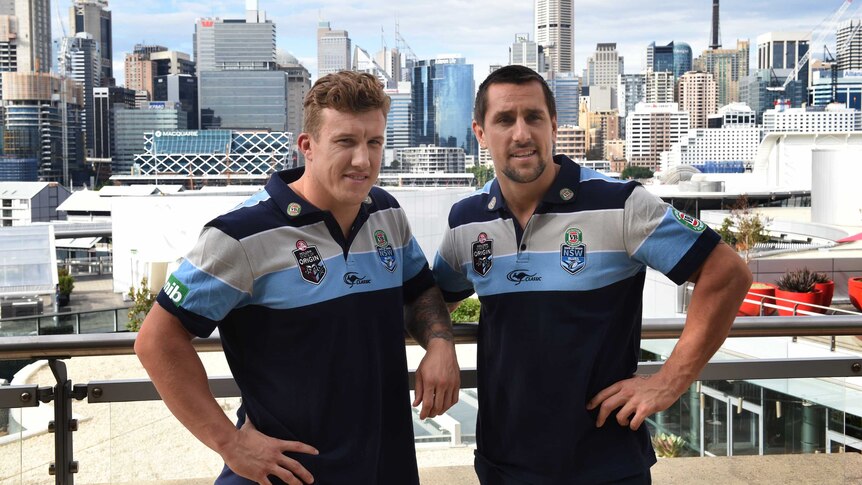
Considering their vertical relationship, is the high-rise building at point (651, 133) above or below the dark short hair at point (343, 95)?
above

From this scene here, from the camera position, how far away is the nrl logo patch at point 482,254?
5.65 feet


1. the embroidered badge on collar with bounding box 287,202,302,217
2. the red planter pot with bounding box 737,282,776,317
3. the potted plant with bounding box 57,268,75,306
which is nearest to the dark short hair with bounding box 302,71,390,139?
the embroidered badge on collar with bounding box 287,202,302,217

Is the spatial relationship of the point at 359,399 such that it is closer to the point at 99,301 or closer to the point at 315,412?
the point at 315,412

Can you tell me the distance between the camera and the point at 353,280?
1595 millimetres

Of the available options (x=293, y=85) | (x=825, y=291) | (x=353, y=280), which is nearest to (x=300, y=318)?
(x=353, y=280)

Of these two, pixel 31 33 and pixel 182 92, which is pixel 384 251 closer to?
pixel 182 92

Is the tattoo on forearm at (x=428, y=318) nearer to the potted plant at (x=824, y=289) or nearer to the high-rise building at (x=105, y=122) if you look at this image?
the potted plant at (x=824, y=289)

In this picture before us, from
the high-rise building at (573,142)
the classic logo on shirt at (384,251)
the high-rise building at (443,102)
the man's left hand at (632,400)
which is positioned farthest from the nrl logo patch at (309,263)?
the high-rise building at (443,102)

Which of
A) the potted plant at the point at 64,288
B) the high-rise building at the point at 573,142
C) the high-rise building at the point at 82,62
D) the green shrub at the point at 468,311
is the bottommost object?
the potted plant at the point at 64,288

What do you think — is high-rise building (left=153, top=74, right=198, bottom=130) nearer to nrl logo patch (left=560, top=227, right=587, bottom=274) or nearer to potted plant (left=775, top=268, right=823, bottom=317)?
potted plant (left=775, top=268, right=823, bottom=317)

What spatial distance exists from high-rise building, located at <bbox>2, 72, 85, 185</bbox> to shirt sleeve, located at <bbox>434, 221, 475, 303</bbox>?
152669 mm

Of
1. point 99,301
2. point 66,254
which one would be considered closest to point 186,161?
point 66,254

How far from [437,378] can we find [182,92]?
182m

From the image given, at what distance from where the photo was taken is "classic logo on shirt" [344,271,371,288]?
1589 mm
